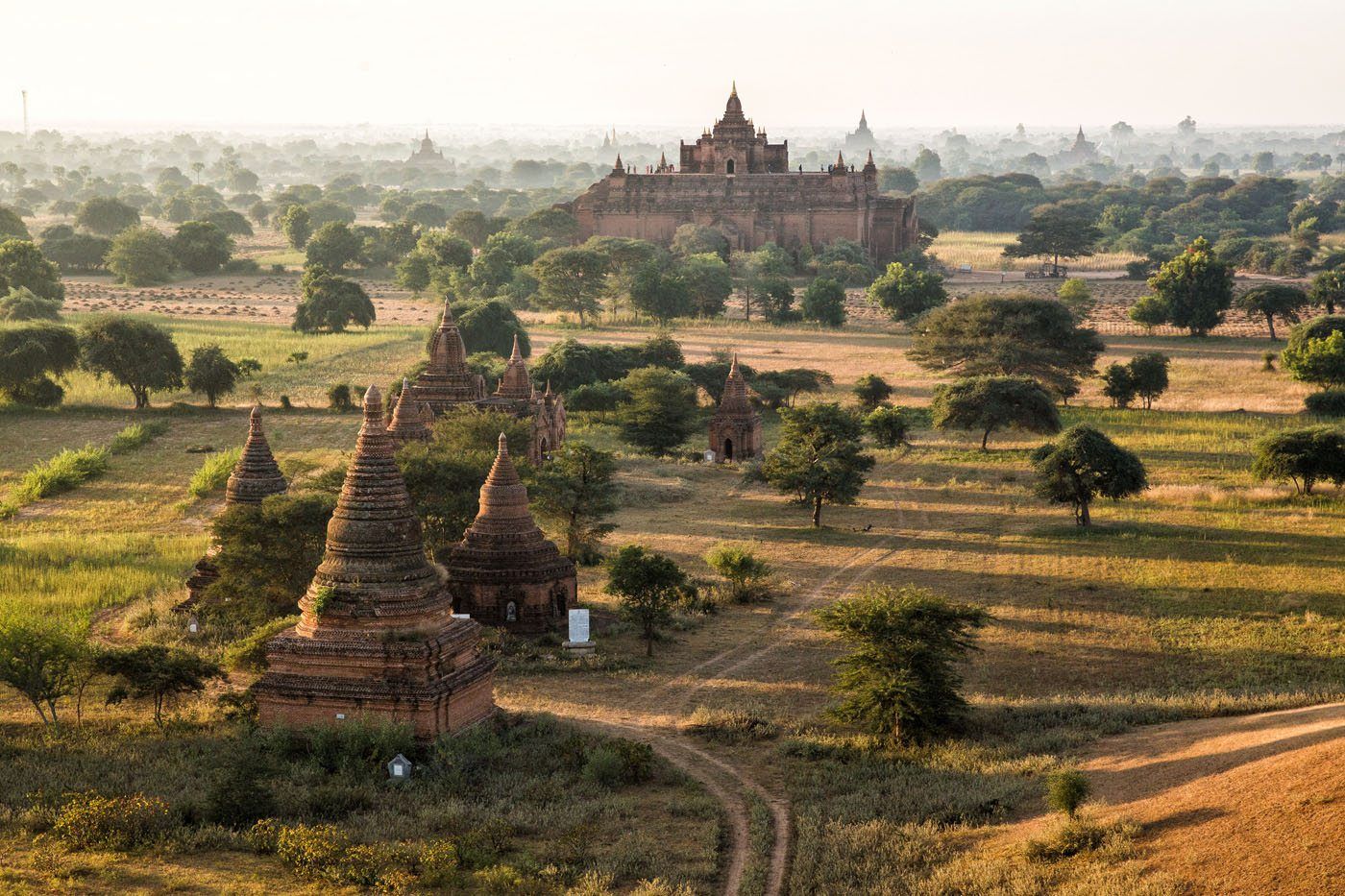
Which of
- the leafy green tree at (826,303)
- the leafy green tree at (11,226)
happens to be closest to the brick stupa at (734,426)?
the leafy green tree at (826,303)

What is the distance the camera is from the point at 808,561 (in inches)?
1502

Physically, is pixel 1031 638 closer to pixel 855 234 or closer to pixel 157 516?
pixel 157 516

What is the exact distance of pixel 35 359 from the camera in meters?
59.5

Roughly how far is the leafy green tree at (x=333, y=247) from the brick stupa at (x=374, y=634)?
8980cm

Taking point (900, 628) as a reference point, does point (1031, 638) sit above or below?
below

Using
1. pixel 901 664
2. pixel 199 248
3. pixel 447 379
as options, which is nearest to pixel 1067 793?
pixel 901 664

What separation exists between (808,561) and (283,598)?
13.1 metres

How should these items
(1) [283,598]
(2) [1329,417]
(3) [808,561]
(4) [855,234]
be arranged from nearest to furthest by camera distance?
1. (1) [283,598]
2. (3) [808,561]
3. (2) [1329,417]
4. (4) [855,234]

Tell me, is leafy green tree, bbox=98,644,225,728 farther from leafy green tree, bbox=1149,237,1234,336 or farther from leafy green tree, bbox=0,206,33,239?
leafy green tree, bbox=0,206,33,239

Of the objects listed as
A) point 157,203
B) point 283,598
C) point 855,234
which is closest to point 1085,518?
point 283,598

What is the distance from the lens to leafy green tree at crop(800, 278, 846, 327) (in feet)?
286

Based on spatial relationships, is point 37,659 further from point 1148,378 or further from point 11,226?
point 11,226

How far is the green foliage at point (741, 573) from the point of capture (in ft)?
113

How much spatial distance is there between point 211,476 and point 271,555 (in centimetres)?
1644
